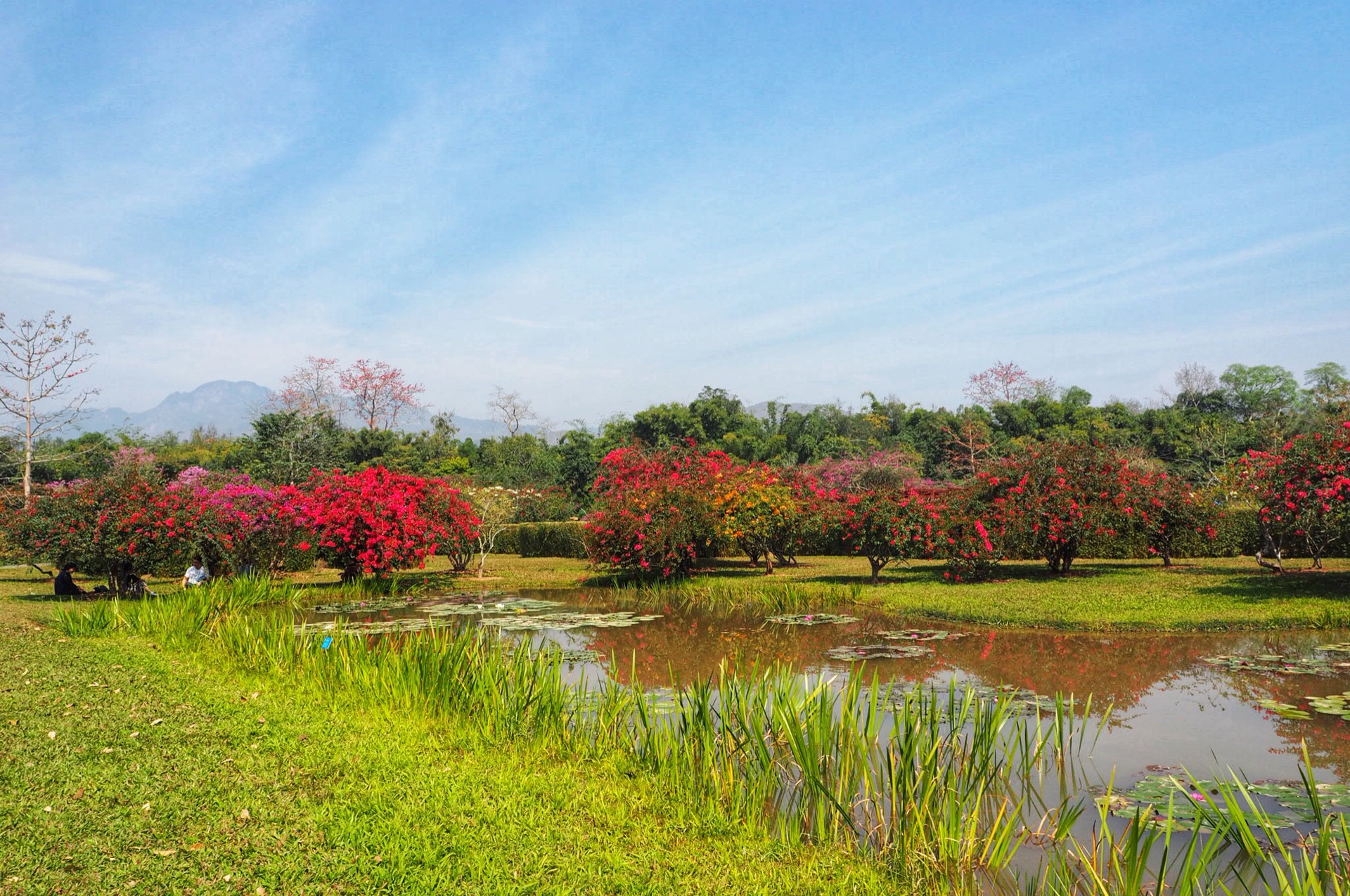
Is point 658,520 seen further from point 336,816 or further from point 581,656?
point 336,816

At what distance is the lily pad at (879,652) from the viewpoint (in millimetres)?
9662

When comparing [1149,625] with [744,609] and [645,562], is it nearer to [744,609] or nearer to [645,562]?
[744,609]

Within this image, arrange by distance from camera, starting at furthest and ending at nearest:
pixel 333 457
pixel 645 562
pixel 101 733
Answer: pixel 333 457 → pixel 645 562 → pixel 101 733

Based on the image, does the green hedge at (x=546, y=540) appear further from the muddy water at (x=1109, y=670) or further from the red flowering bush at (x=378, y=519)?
the muddy water at (x=1109, y=670)

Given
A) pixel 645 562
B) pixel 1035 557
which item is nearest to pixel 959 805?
pixel 645 562

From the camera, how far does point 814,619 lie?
1270cm

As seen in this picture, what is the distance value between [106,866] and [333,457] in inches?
1356

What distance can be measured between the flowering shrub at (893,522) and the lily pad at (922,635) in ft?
12.3

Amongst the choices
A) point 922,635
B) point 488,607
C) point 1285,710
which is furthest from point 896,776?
point 488,607

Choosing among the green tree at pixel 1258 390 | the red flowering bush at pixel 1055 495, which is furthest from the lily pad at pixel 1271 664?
the green tree at pixel 1258 390

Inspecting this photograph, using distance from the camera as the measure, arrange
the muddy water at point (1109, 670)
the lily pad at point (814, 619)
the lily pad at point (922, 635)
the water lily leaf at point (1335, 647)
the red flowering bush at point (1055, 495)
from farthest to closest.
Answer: the red flowering bush at point (1055, 495), the lily pad at point (814, 619), the lily pad at point (922, 635), the water lily leaf at point (1335, 647), the muddy water at point (1109, 670)

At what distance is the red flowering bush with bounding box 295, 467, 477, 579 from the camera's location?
1644 cm

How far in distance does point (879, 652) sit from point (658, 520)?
7.22 meters

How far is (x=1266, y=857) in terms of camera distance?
4.26 meters
